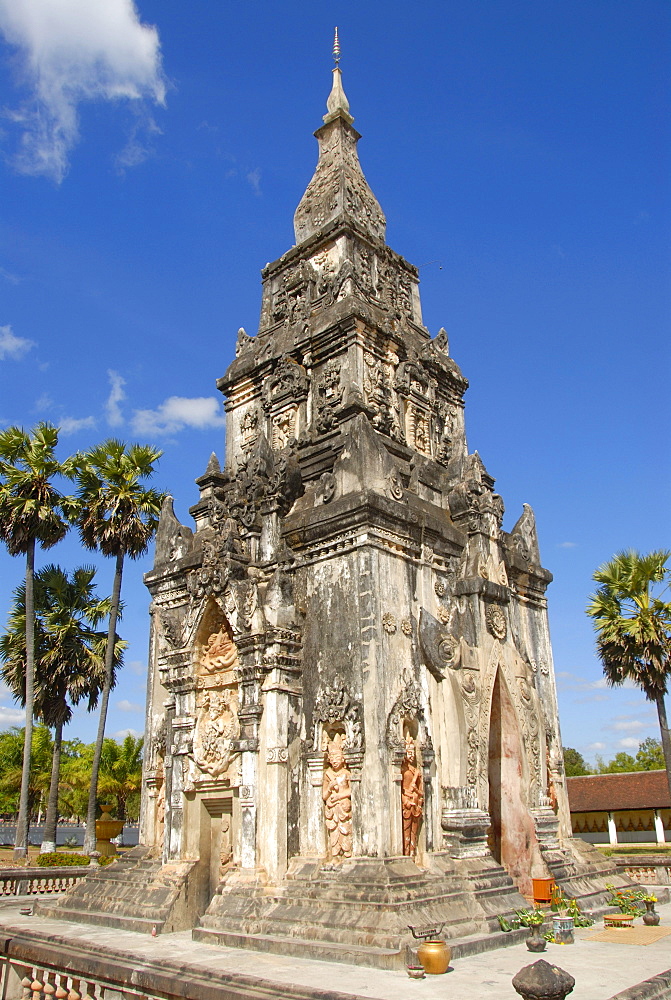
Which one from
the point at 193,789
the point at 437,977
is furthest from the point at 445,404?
the point at 437,977

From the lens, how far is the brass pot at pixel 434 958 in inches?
340

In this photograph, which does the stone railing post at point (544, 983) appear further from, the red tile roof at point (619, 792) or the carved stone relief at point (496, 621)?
the red tile roof at point (619, 792)

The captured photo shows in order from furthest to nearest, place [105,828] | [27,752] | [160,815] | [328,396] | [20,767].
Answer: [20,767]
[27,752]
[105,828]
[328,396]
[160,815]

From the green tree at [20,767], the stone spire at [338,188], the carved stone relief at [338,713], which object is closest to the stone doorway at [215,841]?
the carved stone relief at [338,713]

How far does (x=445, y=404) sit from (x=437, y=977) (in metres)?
11.7

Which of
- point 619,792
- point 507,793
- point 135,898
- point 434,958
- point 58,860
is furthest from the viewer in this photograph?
point 619,792

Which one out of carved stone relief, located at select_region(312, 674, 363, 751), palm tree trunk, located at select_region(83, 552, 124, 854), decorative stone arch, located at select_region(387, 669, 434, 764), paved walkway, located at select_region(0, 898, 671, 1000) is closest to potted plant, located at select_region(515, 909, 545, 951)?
paved walkway, located at select_region(0, 898, 671, 1000)

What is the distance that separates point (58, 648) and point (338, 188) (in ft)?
54.9

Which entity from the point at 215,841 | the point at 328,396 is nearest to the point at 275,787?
the point at 215,841

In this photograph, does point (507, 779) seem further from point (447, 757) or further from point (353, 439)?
point (353, 439)

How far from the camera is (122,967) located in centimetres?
699

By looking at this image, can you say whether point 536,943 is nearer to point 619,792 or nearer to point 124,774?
point 619,792

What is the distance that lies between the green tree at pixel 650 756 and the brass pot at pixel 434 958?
57.9 m

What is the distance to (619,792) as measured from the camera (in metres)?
36.3
